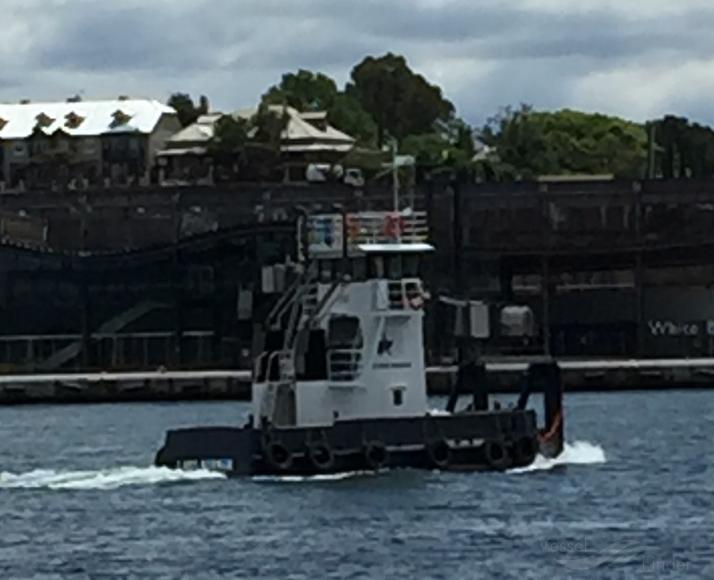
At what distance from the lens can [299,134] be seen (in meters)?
197

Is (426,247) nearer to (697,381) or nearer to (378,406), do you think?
(378,406)

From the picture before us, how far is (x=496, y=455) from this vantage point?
66.6 meters

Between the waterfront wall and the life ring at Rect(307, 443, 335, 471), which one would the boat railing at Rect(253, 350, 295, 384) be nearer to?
the life ring at Rect(307, 443, 335, 471)

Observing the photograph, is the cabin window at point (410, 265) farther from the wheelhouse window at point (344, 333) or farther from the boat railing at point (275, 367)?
the boat railing at point (275, 367)

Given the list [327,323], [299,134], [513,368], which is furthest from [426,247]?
[299,134]

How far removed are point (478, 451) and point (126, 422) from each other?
40.3 meters

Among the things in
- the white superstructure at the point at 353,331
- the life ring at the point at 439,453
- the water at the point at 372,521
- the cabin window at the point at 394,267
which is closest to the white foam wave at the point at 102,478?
the water at the point at 372,521

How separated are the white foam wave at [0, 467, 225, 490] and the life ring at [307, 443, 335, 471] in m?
2.43

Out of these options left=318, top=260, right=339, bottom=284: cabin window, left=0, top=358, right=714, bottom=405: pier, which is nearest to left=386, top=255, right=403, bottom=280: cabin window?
left=318, top=260, right=339, bottom=284: cabin window

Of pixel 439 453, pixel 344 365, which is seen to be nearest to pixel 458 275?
pixel 344 365

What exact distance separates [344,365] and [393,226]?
3.34m

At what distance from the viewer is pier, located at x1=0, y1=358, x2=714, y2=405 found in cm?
12506

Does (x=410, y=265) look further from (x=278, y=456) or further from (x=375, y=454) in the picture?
(x=278, y=456)

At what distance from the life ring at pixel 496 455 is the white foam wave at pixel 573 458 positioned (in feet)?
0.88
